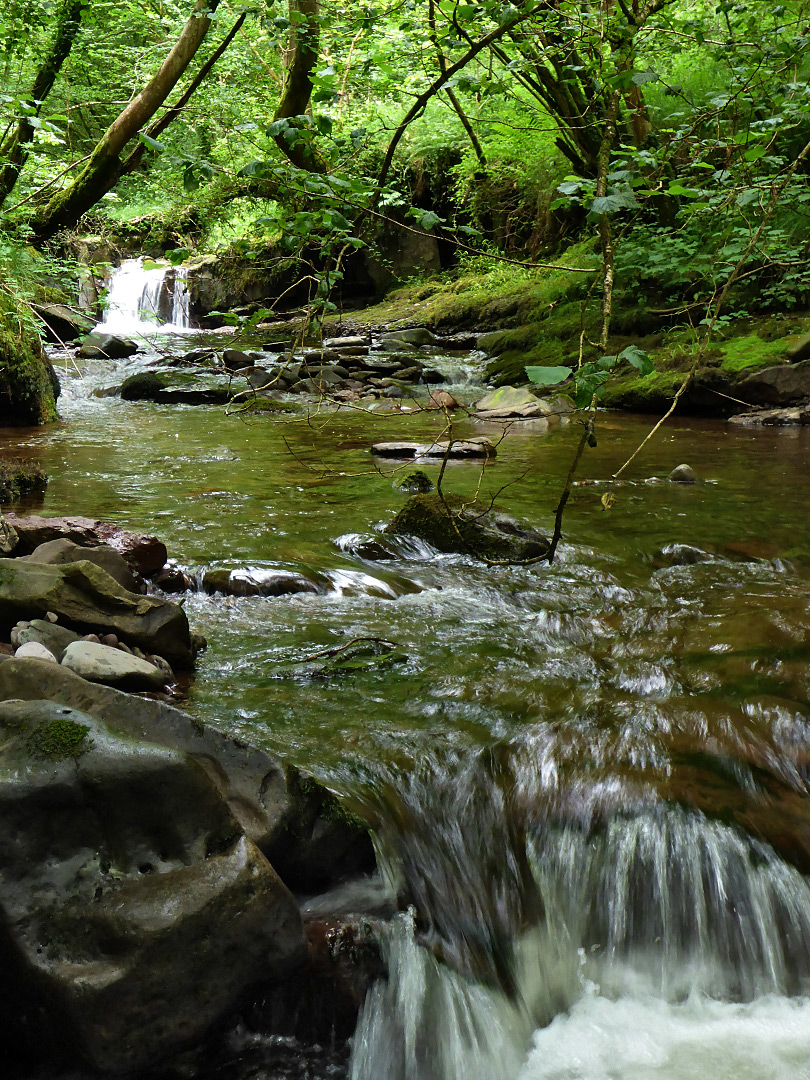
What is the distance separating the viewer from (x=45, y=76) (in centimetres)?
1062

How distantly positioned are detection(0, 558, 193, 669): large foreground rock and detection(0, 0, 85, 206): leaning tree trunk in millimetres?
6925

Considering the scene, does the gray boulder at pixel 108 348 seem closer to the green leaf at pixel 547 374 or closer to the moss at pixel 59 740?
the green leaf at pixel 547 374

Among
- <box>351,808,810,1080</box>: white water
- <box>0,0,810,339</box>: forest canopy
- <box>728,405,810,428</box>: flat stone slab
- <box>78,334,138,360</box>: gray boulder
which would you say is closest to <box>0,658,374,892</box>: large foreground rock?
<box>351,808,810,1080</box>: white water

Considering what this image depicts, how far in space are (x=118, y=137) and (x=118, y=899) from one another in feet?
29.9

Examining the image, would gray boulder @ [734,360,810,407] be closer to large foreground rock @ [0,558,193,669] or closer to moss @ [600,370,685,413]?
moss @ [600,370,685,413]

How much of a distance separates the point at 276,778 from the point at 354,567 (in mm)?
2811

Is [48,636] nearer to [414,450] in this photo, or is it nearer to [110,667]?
[110,667]

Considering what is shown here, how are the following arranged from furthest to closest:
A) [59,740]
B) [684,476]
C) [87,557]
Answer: [684,476]
[87,557]
[59,740]

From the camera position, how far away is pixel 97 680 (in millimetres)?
3045

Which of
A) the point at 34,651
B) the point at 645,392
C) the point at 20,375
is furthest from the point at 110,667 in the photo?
the point at 645,392

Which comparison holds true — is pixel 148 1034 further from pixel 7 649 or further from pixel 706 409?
pixel 706 409

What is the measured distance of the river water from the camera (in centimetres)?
244

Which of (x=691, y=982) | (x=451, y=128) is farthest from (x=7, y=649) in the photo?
(x=451, y=128)

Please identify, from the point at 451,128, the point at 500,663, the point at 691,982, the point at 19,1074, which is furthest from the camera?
the point at 451,128
